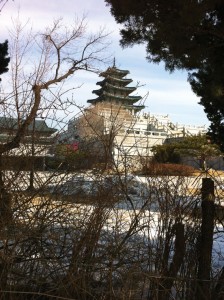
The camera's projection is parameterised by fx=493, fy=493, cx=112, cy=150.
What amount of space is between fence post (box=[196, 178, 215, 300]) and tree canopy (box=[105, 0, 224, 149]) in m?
1.67

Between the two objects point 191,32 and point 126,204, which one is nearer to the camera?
point 126,204

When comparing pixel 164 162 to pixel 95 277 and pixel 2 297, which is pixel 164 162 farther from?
pixel 2 297

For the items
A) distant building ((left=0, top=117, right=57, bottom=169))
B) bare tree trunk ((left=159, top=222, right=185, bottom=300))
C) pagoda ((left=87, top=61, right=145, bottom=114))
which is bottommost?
bare tree trunk ((left=159, top=222, right=185, bottom=300))

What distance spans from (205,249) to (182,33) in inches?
90.3

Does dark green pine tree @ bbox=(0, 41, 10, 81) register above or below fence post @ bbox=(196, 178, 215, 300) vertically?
above

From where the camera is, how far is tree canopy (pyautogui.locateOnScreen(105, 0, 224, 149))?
200 inches

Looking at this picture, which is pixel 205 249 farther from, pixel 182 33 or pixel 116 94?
pixel 116 94

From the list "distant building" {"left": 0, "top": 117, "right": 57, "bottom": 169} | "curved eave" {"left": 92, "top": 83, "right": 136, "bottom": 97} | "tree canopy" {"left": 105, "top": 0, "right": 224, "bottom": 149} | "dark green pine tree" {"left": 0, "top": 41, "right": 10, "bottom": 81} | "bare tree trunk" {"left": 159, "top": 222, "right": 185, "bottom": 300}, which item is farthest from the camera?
"dark green pine tree" {"left": 0, "top": 41, "right": 10, "bottom": 81}

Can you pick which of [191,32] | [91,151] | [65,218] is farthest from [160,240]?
[191,32]

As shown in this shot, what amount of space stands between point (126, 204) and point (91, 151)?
82cm

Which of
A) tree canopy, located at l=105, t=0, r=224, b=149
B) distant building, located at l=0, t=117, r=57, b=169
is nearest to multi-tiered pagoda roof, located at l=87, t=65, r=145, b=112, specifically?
tree canopy, located at l=105, t=0, r=224, b=149

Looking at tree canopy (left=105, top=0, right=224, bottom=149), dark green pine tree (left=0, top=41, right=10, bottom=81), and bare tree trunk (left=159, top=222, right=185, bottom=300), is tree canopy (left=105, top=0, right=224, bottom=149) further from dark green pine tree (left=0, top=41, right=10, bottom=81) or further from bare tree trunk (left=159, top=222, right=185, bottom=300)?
dark green pine tree (left=0, top=41, right=10, bottom=81)

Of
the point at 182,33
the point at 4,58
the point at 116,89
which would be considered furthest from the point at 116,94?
the point at 182,33

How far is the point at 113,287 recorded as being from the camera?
159 inches
